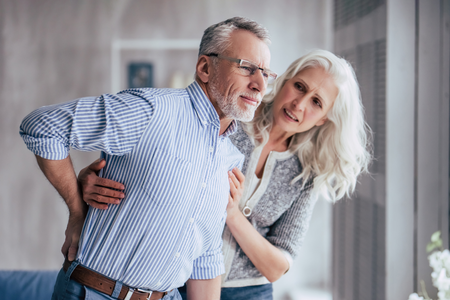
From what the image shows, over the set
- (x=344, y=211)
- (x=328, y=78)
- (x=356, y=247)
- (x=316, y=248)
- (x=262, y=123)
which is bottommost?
(x=316, y=248)

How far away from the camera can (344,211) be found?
8.77 feet

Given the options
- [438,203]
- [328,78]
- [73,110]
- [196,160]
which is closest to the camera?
[73,110]

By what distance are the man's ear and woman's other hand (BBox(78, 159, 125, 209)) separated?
41 cm

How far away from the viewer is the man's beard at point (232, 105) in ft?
3.56

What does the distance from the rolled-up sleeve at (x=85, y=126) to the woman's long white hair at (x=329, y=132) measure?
71 centimetres

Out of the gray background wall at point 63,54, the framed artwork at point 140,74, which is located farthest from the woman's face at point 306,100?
the framed artwork at point 140,74

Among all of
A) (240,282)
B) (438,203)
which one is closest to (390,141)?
(438,203)

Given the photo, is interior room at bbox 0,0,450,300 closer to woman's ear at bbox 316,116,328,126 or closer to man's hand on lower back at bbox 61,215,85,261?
woman's ear at bbox 316,116,328,126

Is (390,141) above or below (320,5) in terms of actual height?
below

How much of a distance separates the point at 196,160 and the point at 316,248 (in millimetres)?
2810

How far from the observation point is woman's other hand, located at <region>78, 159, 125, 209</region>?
97 centimetres

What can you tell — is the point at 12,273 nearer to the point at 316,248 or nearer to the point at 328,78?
the point at 328,78

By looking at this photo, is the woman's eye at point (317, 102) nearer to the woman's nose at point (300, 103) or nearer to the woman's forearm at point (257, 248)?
the woman's nose at point (300, 103)

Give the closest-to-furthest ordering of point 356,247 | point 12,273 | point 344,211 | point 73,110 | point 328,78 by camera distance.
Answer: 1. point 73,110
2. point 328,78
3. point 12,273
4. point 356,247
5. point 344,211
